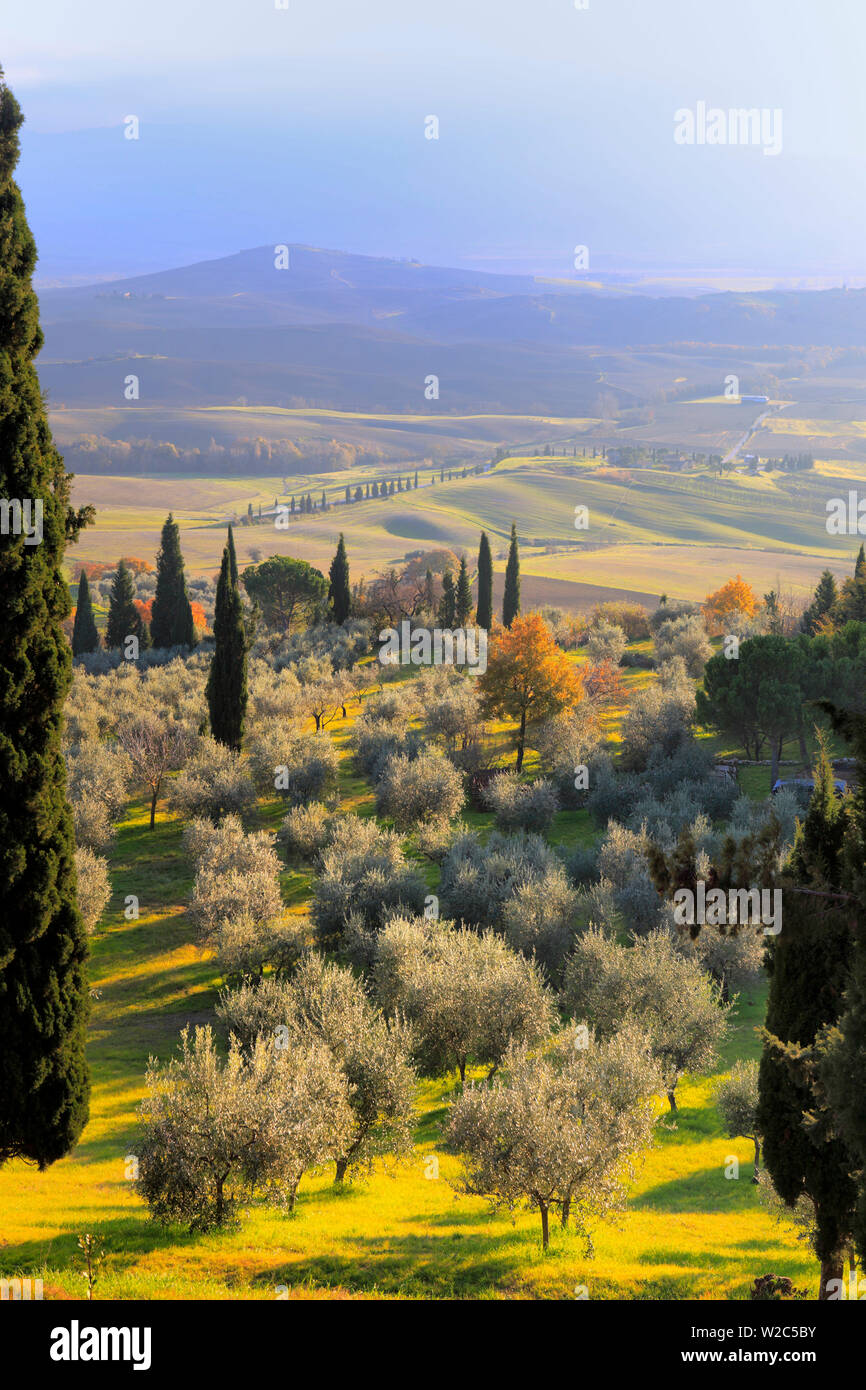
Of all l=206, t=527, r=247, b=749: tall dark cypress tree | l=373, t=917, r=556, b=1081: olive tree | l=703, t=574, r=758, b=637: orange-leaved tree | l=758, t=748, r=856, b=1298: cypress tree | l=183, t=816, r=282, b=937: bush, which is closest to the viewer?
l=758, t=748, r=856, b=1298: cypress tree

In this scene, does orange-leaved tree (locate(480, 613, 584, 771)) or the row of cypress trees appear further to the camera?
the row of cypress trees

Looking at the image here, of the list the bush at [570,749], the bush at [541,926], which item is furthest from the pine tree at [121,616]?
the bush at [541,926]

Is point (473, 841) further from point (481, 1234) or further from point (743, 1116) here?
point (481, 1234)

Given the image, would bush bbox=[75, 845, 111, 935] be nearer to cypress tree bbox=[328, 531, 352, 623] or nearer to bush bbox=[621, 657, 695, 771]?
bush bbox=[621, 657, 695, 771]

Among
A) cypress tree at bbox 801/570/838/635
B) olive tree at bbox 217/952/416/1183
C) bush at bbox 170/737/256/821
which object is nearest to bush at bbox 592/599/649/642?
cypress tree at bbox 801/570/838/635

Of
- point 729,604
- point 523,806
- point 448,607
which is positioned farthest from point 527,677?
point 729,604
